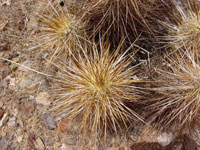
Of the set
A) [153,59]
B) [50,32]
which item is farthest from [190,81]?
[50,32]

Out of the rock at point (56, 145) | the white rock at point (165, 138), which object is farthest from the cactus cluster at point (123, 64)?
the rock at point (56, 145)

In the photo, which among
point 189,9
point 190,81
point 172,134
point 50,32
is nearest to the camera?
point 190,81

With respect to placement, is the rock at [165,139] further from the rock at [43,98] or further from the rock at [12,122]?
the rock at [12,122]

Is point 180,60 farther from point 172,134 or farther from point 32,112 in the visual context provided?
point 32,112

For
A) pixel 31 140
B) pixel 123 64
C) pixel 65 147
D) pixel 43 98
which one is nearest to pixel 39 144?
pixel 31 140

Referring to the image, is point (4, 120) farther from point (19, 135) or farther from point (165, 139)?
point (165, 139)

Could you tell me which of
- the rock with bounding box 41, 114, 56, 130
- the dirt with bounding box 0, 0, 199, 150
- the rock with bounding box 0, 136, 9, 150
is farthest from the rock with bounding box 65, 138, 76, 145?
the rock with bounding box 0, 136, 9, 150
